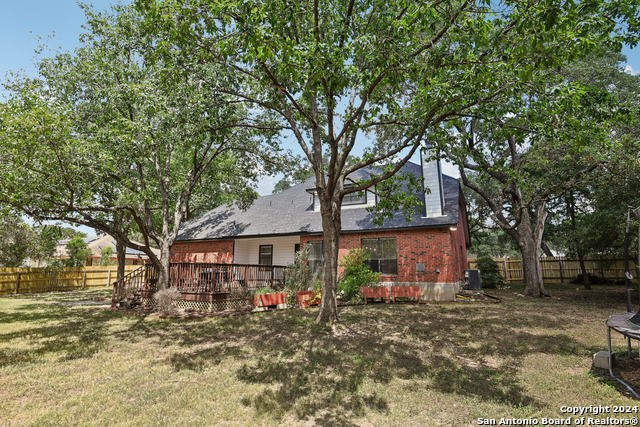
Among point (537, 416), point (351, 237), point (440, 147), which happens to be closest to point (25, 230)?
point (351, 237)

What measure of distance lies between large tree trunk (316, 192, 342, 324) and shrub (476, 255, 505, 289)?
1577 centimetres

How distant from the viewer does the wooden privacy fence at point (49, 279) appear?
19292 mm

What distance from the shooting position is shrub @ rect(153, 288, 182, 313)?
11289 mm

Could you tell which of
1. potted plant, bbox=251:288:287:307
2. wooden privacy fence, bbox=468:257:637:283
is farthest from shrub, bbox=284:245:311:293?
wooden privacy fence, bbox=468:257:637:283

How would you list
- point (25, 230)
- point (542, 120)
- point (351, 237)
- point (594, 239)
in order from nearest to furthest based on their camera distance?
point (542, 120), point (594, 239), point (351, 237), point (25, 230)

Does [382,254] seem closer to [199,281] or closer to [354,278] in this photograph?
[354,278]

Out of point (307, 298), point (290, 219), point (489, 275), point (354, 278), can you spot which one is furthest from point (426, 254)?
point (489, 275)

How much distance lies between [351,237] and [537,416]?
12.3 metres

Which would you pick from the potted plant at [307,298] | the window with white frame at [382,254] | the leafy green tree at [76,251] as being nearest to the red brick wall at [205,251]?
the potted plant at [307,298]

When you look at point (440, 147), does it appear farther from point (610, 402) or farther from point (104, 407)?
point (104, 407)

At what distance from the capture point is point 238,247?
1950 centimetres

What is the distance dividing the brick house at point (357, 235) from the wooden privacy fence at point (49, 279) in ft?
27.1

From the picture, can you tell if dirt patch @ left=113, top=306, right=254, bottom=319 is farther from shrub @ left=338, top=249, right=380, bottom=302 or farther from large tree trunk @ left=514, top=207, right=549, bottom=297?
large tree trunk @ left=514, top=207, right=549, bottom=297

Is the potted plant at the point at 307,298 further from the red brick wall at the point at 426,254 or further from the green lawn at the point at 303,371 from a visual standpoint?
the red brick wall at the point at 426,254
